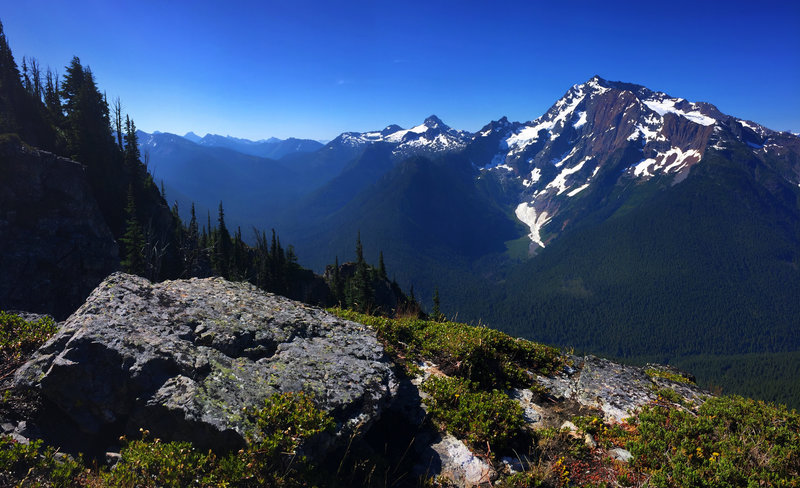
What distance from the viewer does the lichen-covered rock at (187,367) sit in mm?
5953

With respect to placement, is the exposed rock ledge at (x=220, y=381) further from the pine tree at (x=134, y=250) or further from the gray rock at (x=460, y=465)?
the pine tree at (x=134, y=250)

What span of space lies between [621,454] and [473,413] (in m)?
3.13

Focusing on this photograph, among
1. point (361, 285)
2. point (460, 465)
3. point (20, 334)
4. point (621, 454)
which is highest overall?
point (20, 334)

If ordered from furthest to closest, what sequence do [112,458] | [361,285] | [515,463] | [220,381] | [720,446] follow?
[361,285] < [515,463] < [720,446] < [220,381] < [112,458]

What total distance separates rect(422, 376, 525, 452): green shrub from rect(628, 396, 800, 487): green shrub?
2418 mm

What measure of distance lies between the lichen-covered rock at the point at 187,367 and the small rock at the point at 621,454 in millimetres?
4931

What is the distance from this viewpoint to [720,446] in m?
6.91

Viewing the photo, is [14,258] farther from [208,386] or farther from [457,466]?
[457,466]

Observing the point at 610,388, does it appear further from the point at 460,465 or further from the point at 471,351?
the point at 460,465

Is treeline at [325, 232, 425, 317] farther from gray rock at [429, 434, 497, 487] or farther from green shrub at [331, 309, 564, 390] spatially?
gray rock at [429, 434, 497, 487]

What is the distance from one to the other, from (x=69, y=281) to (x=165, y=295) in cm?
3219

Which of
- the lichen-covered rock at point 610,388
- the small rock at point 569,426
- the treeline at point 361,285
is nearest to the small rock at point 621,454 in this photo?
the small rock at point 569,426

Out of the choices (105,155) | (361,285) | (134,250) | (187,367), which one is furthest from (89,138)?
(187,367)

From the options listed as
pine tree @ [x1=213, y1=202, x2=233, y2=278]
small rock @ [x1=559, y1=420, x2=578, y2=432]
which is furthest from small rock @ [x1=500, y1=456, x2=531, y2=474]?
pine tree @ [x1=213, y1=202, x2=233, y2=278]
